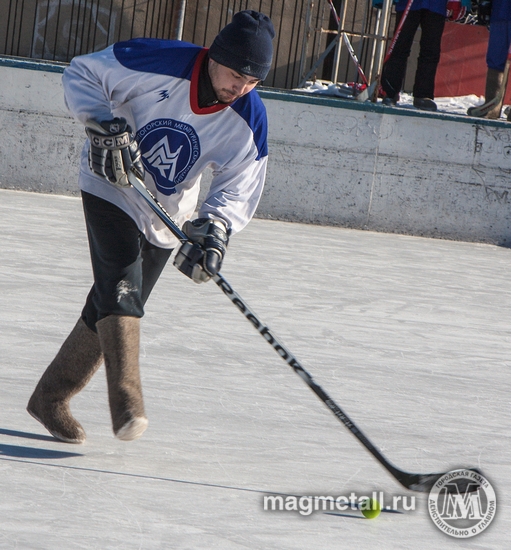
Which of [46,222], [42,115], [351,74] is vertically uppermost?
[351,74]

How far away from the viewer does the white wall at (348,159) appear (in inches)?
336

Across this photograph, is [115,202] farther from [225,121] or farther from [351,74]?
[351,74]

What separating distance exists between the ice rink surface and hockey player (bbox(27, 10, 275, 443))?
306 mm

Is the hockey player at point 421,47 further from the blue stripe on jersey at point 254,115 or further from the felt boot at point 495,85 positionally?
the blue stripe on jersey at point 254,115

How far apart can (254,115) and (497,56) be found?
20.8ft

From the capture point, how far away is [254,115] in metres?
3.05

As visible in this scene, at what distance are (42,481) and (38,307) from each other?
2125 millimetres

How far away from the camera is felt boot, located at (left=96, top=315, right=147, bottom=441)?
2.73 metres

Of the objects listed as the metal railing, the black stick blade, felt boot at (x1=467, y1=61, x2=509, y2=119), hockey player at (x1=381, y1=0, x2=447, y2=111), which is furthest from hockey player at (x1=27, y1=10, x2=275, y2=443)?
the metal railing

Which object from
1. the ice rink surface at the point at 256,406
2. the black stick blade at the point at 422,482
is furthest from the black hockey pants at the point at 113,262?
the black stick blade at the point at 422,482

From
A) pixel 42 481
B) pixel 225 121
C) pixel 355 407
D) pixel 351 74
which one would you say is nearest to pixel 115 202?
pixel 225 121

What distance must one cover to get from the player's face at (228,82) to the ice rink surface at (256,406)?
3.85 ft

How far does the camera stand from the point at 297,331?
15.9 ft

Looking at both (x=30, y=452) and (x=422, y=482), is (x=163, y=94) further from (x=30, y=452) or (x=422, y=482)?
(x=422, y=482)
